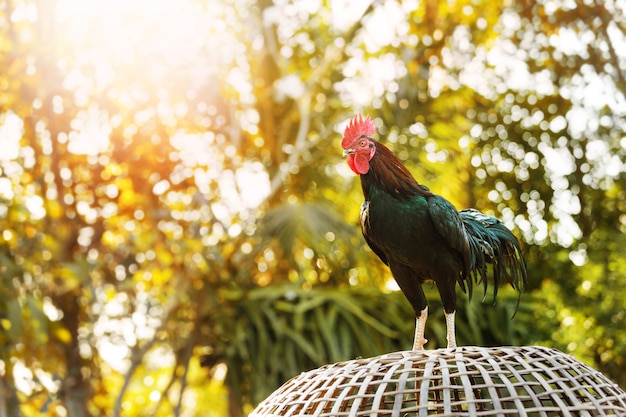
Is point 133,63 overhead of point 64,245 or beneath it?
overhead

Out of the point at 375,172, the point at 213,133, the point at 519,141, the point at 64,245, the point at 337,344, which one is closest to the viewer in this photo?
the point at 375,172

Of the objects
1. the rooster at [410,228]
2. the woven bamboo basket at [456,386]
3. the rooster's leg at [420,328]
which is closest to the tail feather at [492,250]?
the rooster at [410,228]

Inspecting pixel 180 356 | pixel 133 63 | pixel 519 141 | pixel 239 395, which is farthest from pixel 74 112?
pixel 519 141

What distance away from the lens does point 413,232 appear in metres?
1.60

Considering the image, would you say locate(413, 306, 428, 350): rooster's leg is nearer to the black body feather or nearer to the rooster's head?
the black body feather

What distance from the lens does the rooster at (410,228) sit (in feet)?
5.25

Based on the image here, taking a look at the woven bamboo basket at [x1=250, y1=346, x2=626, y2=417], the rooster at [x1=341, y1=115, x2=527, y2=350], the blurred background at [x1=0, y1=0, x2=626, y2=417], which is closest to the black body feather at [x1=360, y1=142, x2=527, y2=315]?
the rooster at [x1=341, y1=115, x2=527, y2=350]

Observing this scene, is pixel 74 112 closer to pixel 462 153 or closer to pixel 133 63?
pixel 133 63

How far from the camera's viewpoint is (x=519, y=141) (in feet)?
18.7

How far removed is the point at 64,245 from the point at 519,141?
3.55 m

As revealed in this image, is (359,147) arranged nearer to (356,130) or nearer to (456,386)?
(356,130)

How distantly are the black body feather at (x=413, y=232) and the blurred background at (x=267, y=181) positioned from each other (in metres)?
1.56

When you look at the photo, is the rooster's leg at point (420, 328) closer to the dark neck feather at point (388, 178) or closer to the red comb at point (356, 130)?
the dark neck feather at point (388, 178)

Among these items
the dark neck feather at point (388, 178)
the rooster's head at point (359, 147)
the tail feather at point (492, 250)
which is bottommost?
the tail feather at point (492, 250)
